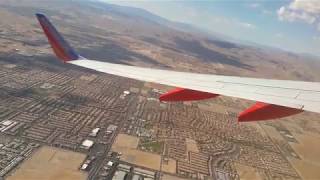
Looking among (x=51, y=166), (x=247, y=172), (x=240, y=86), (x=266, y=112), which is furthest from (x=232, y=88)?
(x=247, y=172)

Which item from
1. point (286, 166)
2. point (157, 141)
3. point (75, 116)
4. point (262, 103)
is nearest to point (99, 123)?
point (75, 116)

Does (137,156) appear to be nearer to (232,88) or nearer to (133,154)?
(133,154)

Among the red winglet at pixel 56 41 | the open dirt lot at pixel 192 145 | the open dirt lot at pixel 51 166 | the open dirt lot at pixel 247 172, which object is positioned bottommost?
the open dirt lot at pixel 51 166

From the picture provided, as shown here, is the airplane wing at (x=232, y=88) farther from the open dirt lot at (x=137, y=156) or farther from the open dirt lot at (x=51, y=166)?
the open dirt lot at (x=137, y=156)

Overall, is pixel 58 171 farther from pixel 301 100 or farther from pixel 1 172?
pixel 301 100

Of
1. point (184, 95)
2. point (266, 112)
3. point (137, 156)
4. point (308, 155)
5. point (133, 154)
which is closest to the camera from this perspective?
point (266, 112)

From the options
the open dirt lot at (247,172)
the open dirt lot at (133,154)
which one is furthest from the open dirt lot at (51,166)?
the open dirt lot at (247,172)
